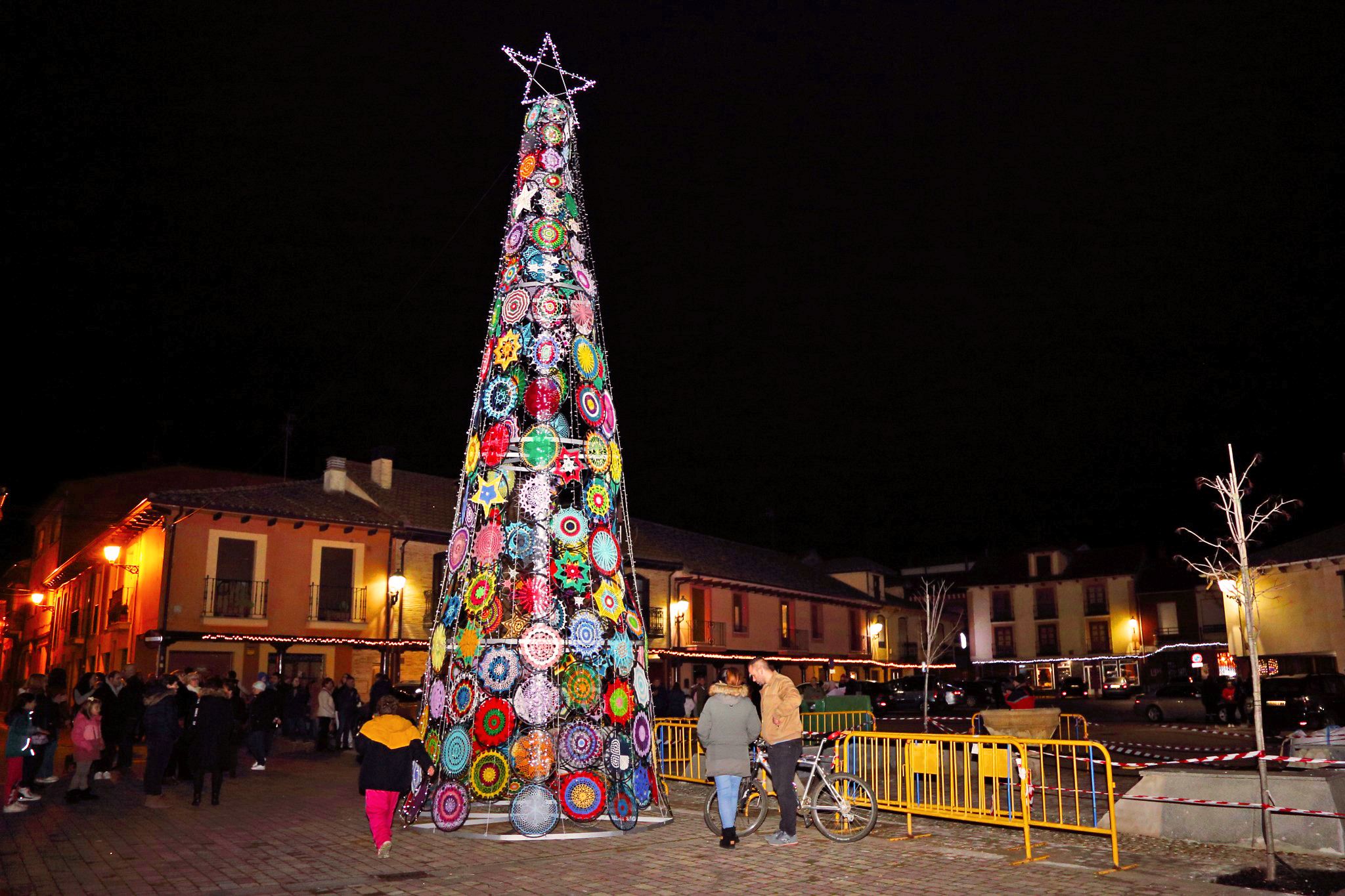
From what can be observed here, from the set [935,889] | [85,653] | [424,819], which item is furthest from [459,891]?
[85,653]

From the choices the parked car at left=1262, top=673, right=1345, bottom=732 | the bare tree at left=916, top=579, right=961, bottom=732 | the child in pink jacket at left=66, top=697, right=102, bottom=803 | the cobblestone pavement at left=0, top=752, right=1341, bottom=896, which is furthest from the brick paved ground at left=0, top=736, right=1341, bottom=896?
the bare tree at left=916, top=579, right=961, bottom=732

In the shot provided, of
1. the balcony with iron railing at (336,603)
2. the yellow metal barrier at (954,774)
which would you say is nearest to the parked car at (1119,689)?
the balcony with iron railing at (336,603)

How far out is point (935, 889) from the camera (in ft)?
23.3

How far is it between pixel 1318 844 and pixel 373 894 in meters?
7.39

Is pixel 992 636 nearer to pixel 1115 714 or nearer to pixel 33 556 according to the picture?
pixel 1115 714

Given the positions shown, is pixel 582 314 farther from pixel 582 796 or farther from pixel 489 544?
pixel 582 796

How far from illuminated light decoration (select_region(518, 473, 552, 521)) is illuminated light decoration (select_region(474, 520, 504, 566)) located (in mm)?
309

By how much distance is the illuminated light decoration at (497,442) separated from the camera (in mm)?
9953

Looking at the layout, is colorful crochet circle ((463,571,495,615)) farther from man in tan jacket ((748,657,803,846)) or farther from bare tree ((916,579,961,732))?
bare tree ((916,579,961,732))

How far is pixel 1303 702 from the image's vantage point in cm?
2288

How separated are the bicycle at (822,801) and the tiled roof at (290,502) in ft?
62.0

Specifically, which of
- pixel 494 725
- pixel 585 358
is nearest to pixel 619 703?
pixel 494 725

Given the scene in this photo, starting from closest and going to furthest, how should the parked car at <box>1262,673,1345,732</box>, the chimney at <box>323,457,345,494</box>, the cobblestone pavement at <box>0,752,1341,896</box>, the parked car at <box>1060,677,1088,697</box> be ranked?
the cobblestone pavement at <box>0,752,1341,896</box>, the parked car at <box>1262,673,1345,732</box>, the chimney at <box>323,457,345,494</box>, the parked car at <box>1060,677,1088,697</box>

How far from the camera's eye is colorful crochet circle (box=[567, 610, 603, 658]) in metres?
9.61
